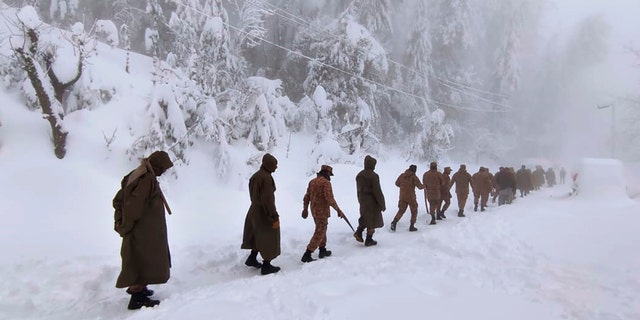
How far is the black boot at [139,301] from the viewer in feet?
14.3

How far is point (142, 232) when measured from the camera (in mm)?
4363

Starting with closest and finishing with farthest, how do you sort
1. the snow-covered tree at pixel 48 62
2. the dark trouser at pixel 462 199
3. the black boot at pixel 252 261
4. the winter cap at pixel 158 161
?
the winter cap at pixel 158 161
the black boot at pixel 252 261
the snow-covered tree at pixel 48 62
the dark trouser at pixel 462 199

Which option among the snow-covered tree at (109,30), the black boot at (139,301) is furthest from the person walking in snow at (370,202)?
the snow-covered tree at (109,30)

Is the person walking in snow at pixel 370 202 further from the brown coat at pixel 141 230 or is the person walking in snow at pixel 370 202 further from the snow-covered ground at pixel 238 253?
the brown coat at pixel 141 230

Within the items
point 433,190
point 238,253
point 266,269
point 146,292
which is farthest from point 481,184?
point 146,292

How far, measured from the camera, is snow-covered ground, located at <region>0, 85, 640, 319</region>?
4156 millimetres

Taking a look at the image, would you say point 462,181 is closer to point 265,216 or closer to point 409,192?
point 409,192

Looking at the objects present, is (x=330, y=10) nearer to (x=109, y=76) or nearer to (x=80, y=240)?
(x=109, y=76)

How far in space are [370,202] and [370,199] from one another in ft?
0.21

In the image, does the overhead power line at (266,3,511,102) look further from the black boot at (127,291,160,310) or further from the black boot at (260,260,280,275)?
the black boot at (127,291,160,310)

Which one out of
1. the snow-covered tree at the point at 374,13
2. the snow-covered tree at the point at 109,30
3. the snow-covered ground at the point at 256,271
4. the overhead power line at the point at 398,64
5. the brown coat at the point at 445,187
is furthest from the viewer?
the snow-covered tree at the point at 374,13

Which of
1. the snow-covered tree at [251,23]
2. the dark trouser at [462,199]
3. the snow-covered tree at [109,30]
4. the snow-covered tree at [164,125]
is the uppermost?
the snow-covered tree at [251,23]

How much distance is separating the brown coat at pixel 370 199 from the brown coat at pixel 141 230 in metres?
3.96

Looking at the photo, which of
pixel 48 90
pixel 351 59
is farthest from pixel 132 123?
pixel 351 59
